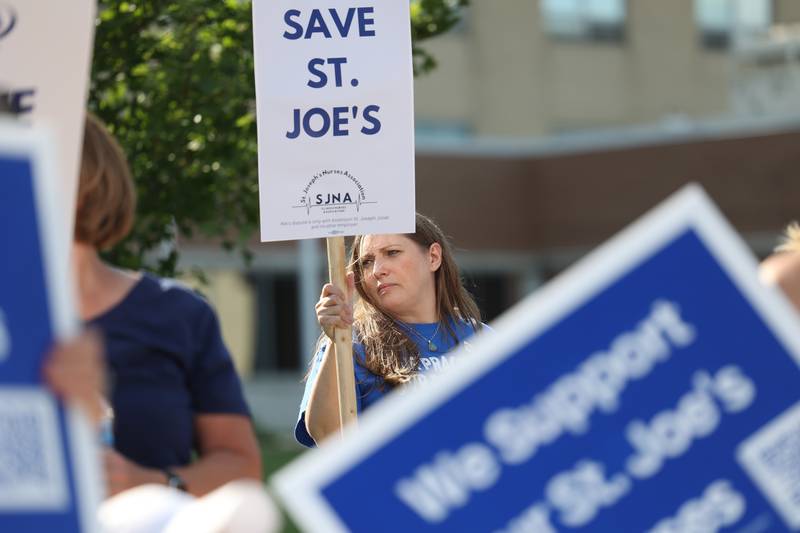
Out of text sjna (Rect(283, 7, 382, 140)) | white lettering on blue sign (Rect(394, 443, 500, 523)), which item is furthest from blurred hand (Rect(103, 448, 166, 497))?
text sjna (Rect(283, 7, 382, 140))

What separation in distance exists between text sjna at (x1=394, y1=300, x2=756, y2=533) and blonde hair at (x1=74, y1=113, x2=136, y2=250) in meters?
1.11

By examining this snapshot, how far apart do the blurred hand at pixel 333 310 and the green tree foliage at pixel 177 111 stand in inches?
88.9

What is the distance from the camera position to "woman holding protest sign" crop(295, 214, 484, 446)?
4.95 metres

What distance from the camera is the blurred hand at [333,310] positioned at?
4848 mm

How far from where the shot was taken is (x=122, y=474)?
328 centimetres

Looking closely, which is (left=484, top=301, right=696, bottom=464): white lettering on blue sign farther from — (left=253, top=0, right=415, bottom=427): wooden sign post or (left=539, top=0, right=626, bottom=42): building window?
(left=539, top=0, right=626, bottom=42): building window

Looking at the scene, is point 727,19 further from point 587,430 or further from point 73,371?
point 73,371

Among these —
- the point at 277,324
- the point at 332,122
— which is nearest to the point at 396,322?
the point at 332,122

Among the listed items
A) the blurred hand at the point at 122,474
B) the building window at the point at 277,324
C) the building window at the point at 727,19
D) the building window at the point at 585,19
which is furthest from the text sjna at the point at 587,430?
the building window at the point at 727,19

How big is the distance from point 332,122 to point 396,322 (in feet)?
2.10

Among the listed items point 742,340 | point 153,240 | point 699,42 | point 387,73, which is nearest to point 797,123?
point 699,42

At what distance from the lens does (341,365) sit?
190 inches

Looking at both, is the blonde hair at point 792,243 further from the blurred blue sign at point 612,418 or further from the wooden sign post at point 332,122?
the wooden sign post at point 332,122

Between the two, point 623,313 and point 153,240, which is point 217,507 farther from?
point 153,240
